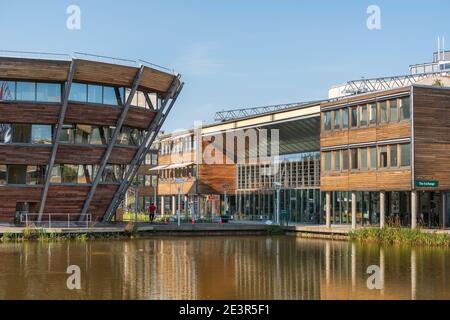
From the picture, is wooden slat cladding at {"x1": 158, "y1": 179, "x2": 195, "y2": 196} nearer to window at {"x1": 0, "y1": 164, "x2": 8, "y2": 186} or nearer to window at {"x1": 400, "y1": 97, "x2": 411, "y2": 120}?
window at {"x1": 0, "y1": 164, "x2": 8, "y2": 186}

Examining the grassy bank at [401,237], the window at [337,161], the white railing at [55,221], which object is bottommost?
the grassy bank at [401,237]

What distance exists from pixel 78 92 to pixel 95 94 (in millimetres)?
1212

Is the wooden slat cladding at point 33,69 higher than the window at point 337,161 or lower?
higher

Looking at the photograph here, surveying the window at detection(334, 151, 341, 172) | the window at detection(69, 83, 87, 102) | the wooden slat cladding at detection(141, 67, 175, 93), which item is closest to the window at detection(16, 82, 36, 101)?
the window at detection(69, 83, 87, 102)

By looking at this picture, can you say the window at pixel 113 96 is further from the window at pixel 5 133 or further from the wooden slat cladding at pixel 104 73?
the window at pixel 5 133

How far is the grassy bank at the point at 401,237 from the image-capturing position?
1453 inches

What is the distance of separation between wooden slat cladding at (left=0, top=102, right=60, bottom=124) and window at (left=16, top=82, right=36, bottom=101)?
0.45m

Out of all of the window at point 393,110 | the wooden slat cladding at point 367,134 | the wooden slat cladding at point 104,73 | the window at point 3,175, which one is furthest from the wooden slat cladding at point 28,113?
the window at point 393,110

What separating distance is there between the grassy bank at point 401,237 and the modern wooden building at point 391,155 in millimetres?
1985

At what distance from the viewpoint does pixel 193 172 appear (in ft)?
226

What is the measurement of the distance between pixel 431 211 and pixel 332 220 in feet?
32.1

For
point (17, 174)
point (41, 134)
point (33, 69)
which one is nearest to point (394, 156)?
point (41, 134)

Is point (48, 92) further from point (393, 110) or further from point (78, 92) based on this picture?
point (393, 110)
